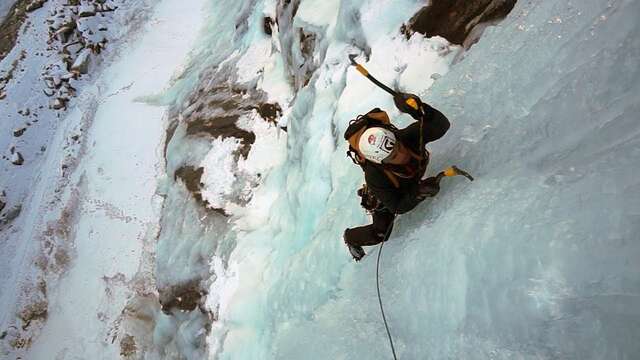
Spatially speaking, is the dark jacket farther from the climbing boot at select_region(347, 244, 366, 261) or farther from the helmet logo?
the climbing boot at select_region(347, 244, 366, 261)

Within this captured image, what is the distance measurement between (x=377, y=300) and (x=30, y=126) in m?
15.8

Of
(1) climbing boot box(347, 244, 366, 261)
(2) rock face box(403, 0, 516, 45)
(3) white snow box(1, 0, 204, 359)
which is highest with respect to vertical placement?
(2) rock face box(403, 0, 516, 45)

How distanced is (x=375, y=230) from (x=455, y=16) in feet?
8.78

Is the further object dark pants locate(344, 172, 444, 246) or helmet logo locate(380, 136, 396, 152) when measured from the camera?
dark pants locate(344, 172, 444, 246)

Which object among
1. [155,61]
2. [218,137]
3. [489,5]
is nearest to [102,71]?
[155,61]

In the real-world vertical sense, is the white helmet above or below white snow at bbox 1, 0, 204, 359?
above

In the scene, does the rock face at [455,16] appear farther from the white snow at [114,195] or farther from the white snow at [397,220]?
the white snow at [114,195]

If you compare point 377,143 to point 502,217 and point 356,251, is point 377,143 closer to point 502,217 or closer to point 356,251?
point 502,217

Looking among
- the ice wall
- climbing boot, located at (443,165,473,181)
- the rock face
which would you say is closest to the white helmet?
climbing boot, located at (443,165,473,181)

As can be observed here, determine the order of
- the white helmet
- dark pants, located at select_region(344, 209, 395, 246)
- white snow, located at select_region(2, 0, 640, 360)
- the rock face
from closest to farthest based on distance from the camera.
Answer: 1. white snow, located at select_region(2, 0, 640, 360)
2. the white helmet
3. dark pants, located at select_region(344, 209, 395, 246)
4. the rock face

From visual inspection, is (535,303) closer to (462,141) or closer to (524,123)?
(524,123)

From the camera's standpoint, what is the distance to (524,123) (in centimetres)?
365

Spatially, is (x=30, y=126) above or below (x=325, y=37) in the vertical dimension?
below

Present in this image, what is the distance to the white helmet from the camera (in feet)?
11.5
